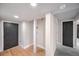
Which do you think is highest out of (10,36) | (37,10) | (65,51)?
(37,10)

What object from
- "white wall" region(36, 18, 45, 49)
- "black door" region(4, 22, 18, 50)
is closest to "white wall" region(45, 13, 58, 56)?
"white wall" region(36, 18, 45, 49)

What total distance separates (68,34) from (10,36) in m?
1.01

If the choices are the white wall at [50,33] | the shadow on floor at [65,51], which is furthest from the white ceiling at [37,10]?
the shadow on floor at [65,51]

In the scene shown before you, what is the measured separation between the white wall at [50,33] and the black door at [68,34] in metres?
0.15

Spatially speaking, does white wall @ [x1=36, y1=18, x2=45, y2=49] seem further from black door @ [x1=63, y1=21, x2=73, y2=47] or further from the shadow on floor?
black door @ [x1=63, y1=21, x2=73, y2=47]

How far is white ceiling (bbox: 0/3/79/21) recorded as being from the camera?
0.98 m

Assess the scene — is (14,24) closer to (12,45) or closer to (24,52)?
(12,45)

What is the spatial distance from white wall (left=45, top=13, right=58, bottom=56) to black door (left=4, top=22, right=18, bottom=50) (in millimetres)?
→ 539

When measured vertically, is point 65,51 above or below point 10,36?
below

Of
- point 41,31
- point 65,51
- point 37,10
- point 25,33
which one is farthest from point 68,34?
point 25,33

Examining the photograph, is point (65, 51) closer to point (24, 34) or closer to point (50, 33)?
point (50, 33)

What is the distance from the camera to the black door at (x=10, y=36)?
1.12 metres

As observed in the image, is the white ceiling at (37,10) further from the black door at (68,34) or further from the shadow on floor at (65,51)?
the shadow on floor at (65,51)

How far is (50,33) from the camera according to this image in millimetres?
1061
